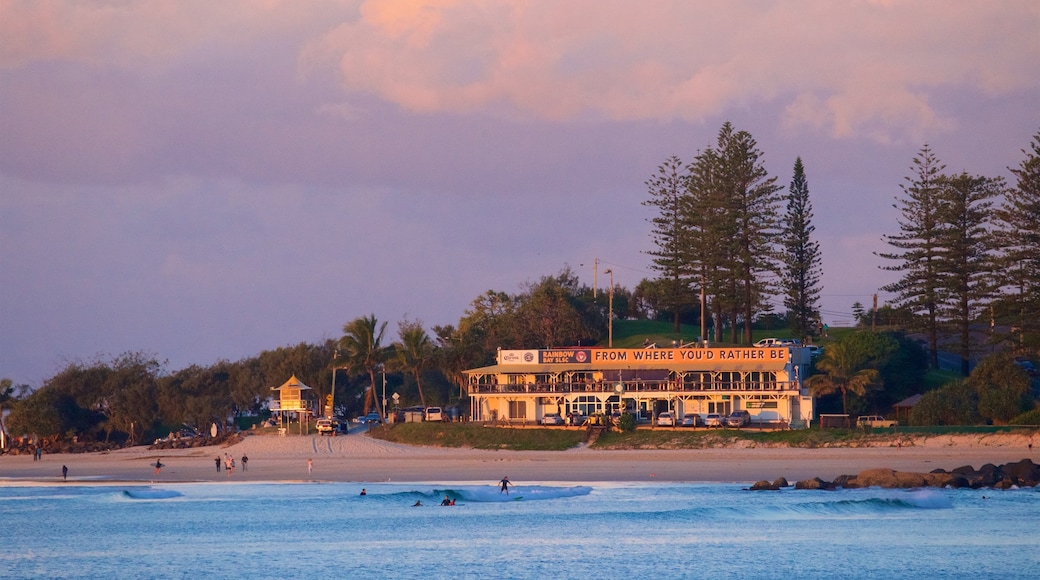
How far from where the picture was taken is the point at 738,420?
1804 inches

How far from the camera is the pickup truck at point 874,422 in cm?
4392

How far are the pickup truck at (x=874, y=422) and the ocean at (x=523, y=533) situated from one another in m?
11.1

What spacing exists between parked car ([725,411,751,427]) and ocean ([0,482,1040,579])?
11145 mm

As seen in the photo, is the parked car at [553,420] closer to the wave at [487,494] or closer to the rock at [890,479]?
the wave at [487,494]

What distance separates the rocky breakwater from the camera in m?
33.1

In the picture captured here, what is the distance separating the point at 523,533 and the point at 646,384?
918 inches

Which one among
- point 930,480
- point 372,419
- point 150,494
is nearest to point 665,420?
point 930,480

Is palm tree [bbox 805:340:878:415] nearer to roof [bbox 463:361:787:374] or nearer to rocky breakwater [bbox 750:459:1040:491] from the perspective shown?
roof [bbox 463:361:787:374]

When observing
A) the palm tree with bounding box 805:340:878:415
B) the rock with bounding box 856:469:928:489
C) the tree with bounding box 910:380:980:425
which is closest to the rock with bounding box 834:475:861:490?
the rock with bounding box 856:469:928:489

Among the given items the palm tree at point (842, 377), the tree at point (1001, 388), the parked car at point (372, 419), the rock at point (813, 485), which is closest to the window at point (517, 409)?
the parked car at point (372, 419)

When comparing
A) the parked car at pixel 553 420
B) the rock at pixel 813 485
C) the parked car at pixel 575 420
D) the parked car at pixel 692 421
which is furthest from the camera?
the parked car at pixel 553 420

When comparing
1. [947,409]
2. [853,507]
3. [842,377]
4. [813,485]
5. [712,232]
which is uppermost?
[712,232]

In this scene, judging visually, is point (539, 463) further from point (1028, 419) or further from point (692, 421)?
point (1028, 419)

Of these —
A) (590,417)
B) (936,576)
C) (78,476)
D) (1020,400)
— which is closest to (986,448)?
(1020,400)
